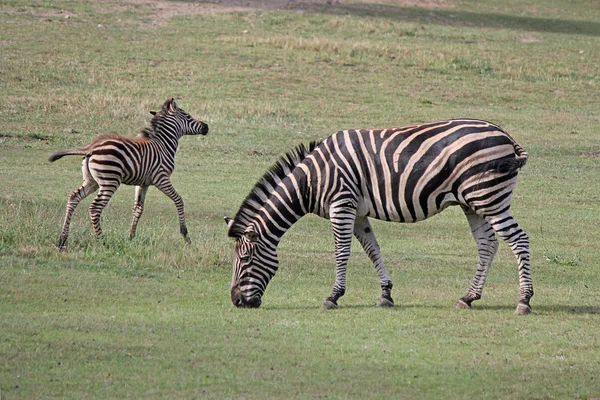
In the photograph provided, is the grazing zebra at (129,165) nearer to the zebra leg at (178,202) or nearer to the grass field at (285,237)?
the zebra leg at (178,202)

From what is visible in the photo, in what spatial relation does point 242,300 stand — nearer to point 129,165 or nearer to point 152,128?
point 129,165

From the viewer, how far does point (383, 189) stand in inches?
451

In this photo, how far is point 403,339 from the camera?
9.96 meters

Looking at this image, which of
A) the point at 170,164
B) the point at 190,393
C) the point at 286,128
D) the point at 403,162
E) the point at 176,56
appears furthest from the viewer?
the point at 176,56

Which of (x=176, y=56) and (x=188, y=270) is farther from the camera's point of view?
(x=176, y=56)

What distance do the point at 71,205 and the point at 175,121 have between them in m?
3.34

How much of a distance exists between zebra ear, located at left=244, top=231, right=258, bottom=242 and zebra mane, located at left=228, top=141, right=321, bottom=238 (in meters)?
0.27

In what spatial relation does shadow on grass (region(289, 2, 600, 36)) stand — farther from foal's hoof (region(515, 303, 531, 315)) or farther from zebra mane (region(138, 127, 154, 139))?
foal's hoof (region(515, 303, 531, 315))

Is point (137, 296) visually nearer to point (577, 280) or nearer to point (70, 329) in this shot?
point (70, 329)

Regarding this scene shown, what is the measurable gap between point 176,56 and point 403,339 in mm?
26742

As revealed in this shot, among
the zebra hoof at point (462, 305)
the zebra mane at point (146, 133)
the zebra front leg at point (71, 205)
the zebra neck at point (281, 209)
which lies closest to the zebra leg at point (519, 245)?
the zebra hoof at point (462, 305)

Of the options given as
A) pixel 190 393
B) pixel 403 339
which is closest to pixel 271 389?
pixel 190 393

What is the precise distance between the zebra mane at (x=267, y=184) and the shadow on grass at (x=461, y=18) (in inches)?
1414

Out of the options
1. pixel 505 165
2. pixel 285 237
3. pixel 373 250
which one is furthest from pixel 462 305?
pixel 285 237
